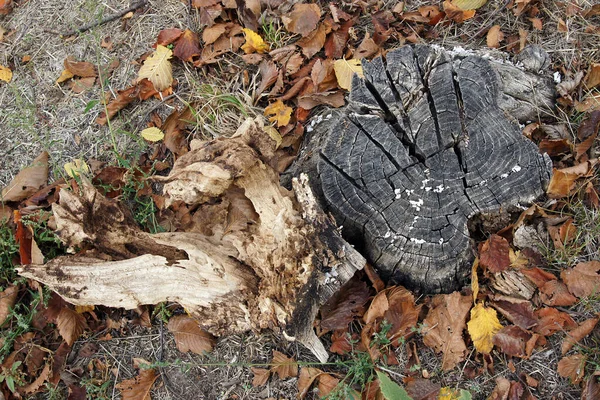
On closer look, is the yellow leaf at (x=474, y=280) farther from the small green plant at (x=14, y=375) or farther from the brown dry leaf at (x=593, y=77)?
the small green plant at (x=14, y=375)

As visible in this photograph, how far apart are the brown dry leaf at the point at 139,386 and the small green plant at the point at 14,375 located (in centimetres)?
51

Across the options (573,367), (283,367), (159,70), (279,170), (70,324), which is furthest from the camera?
(159,70)

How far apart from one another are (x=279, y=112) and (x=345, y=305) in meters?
1.18

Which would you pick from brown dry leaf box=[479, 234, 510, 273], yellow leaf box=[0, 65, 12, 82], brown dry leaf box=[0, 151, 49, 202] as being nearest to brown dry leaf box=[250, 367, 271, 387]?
brown dry leaf box=[479, 234, 510, 273]

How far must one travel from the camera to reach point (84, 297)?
2.53 m

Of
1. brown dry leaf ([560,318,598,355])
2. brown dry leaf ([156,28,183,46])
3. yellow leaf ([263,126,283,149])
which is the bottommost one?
brown dry leaf ([560,318,598,355])

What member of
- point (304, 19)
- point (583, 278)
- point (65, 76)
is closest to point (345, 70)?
point (304, 19)

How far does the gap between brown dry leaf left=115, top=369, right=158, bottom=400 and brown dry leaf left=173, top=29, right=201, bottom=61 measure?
5.54ft

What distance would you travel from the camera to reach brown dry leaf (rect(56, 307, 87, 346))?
9.06 ft

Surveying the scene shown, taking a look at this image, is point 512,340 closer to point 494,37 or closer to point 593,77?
point 593,77

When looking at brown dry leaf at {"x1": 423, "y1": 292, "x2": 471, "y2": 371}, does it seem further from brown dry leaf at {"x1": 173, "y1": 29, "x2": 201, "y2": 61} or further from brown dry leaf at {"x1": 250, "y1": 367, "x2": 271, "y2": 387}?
brown dry leaf at {"x1": 173, "y1": 29, "x2": 201, "y2": 61}

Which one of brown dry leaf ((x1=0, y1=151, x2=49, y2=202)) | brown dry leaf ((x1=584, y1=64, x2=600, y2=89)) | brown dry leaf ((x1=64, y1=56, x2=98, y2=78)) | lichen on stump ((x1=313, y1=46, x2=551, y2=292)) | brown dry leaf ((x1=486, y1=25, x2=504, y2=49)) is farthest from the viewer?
brown dry leaf ((x1=64, y1=56, x2=98, y2=78))

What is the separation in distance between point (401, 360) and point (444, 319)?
27 cm

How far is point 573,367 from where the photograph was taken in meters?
2.31
